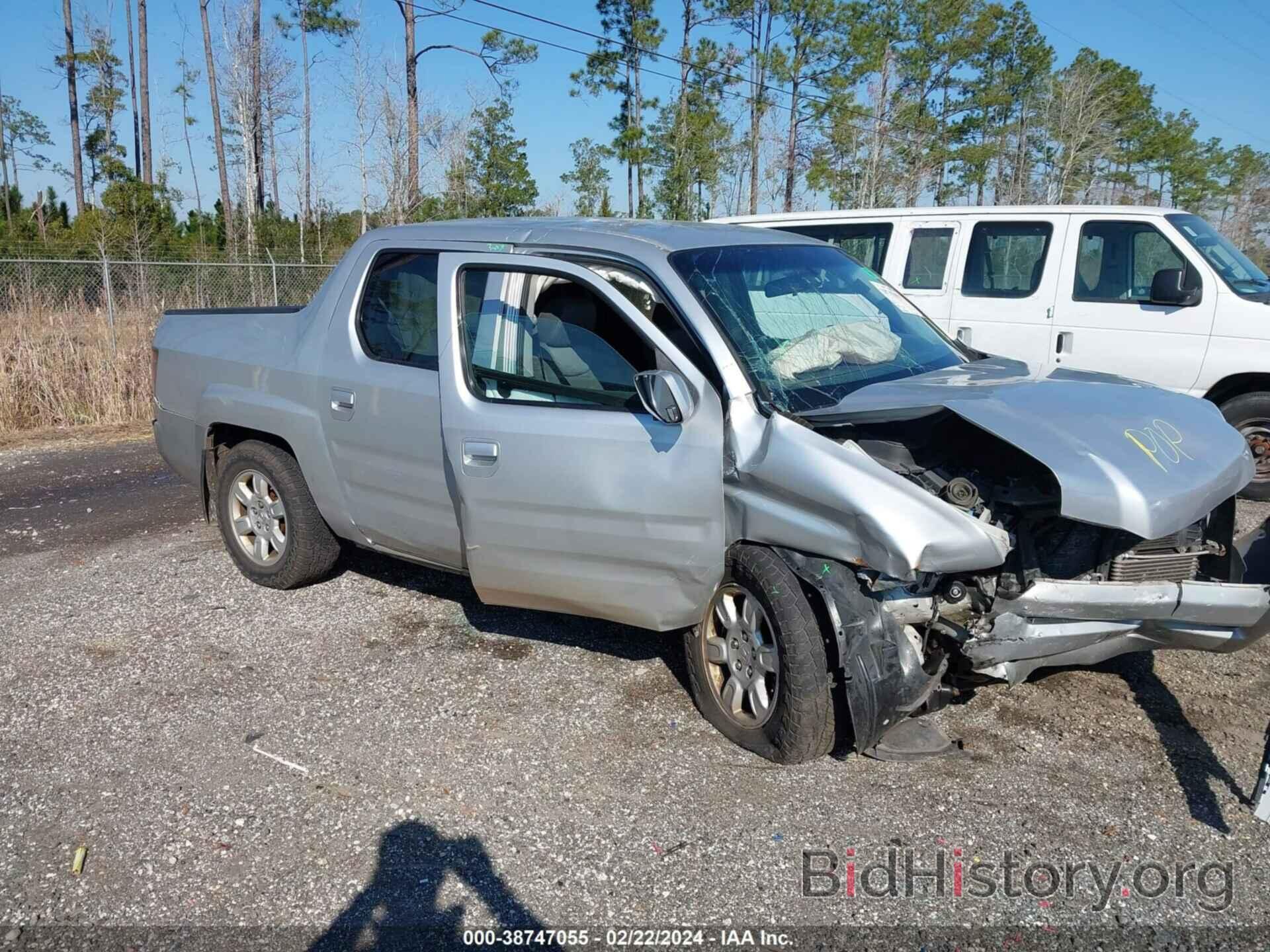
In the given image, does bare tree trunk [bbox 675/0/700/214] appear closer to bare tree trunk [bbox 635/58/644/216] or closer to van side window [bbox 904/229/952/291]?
bare tree trunk [bbox 635/58/644/216]

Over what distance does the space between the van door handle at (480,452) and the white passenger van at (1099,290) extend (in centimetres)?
488

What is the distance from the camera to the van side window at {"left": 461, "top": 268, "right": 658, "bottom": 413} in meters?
3.76

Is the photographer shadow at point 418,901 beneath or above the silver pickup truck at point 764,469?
beneath

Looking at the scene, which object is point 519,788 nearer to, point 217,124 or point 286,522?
point 286,522

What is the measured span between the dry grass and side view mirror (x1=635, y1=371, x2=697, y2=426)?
912 cm

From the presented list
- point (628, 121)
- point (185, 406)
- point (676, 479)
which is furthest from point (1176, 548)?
point (628, 121)

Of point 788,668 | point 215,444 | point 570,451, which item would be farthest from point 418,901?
point 215,444

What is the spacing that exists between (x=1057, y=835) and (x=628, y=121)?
100 feet

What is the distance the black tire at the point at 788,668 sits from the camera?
3.29 metres

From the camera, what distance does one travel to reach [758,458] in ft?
11.0

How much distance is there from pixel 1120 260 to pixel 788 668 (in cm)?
560

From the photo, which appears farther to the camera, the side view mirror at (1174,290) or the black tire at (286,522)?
the side view mirror at (1174,290)

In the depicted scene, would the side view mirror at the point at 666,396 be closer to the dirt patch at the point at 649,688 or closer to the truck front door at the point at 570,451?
the truck front door at the point at 570,451

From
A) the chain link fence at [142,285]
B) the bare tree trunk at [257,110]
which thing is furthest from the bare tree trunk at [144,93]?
the chain link fence at [142,285]
